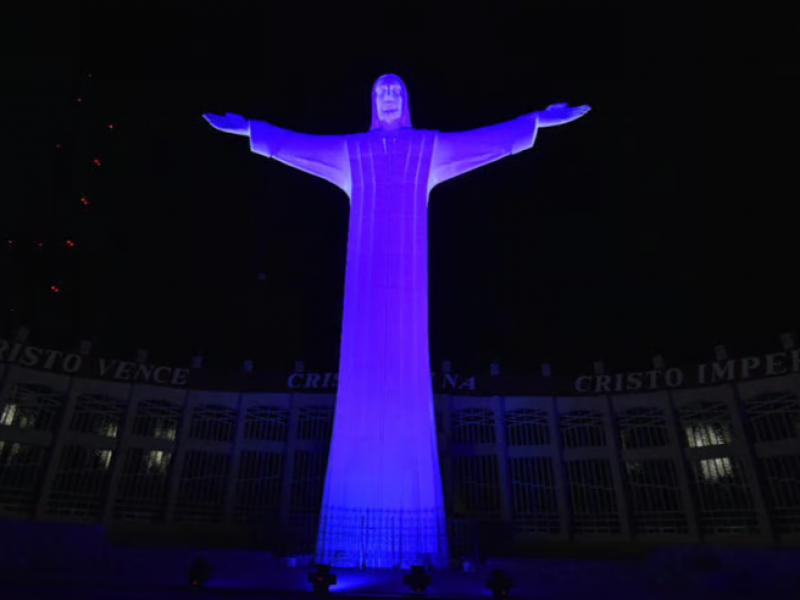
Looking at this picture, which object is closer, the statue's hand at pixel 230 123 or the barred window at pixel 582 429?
the statue's hand at pixel 230 123

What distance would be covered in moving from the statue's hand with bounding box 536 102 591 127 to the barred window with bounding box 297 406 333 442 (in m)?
12.5

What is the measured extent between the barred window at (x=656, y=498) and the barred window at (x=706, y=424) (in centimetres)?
128

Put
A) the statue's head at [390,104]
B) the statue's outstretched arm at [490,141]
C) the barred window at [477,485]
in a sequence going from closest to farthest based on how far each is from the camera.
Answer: the statue's outstretched arm at [490,141] → the statue's head at [390,104] → the barred window at [477,485]

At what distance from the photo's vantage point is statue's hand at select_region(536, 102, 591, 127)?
1304cm

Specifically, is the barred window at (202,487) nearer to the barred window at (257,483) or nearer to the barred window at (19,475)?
the barred window at (257,483)

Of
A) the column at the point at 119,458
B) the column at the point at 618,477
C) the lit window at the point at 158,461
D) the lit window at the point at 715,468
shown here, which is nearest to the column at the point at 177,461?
the lit window at the point at 158,461

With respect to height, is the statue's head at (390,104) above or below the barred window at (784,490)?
above

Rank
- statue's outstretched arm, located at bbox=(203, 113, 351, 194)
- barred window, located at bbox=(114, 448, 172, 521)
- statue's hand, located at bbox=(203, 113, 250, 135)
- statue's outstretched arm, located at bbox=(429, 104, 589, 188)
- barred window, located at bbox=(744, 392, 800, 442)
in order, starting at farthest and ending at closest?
barred window, located at bbox=(114, 448, 172, 521) → barred window, located at bbox=(744, 392, 800, 442) → statue's outstretched arm, located at bbox=(203, 113, 351, 194) → statue's hand, located at bbox=(203, 113, 250, 135) → statue's outstretched arm, located at bbox=(429, 104, 589, 188)

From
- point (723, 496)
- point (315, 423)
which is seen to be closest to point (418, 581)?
point (315, 423)

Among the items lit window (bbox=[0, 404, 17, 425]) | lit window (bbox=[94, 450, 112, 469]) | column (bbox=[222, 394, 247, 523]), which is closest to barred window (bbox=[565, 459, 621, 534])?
column (bbox=[222, 394, 247, 523])

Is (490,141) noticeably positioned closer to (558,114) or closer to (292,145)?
(558,114)

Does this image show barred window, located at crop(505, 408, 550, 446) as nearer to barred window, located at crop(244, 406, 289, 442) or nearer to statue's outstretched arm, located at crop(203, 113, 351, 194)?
barred window, located at crop(244, 406, 289, 442)

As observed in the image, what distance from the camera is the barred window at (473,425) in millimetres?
20500

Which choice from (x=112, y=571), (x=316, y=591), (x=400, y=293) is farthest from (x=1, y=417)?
(x=316, y=591)
